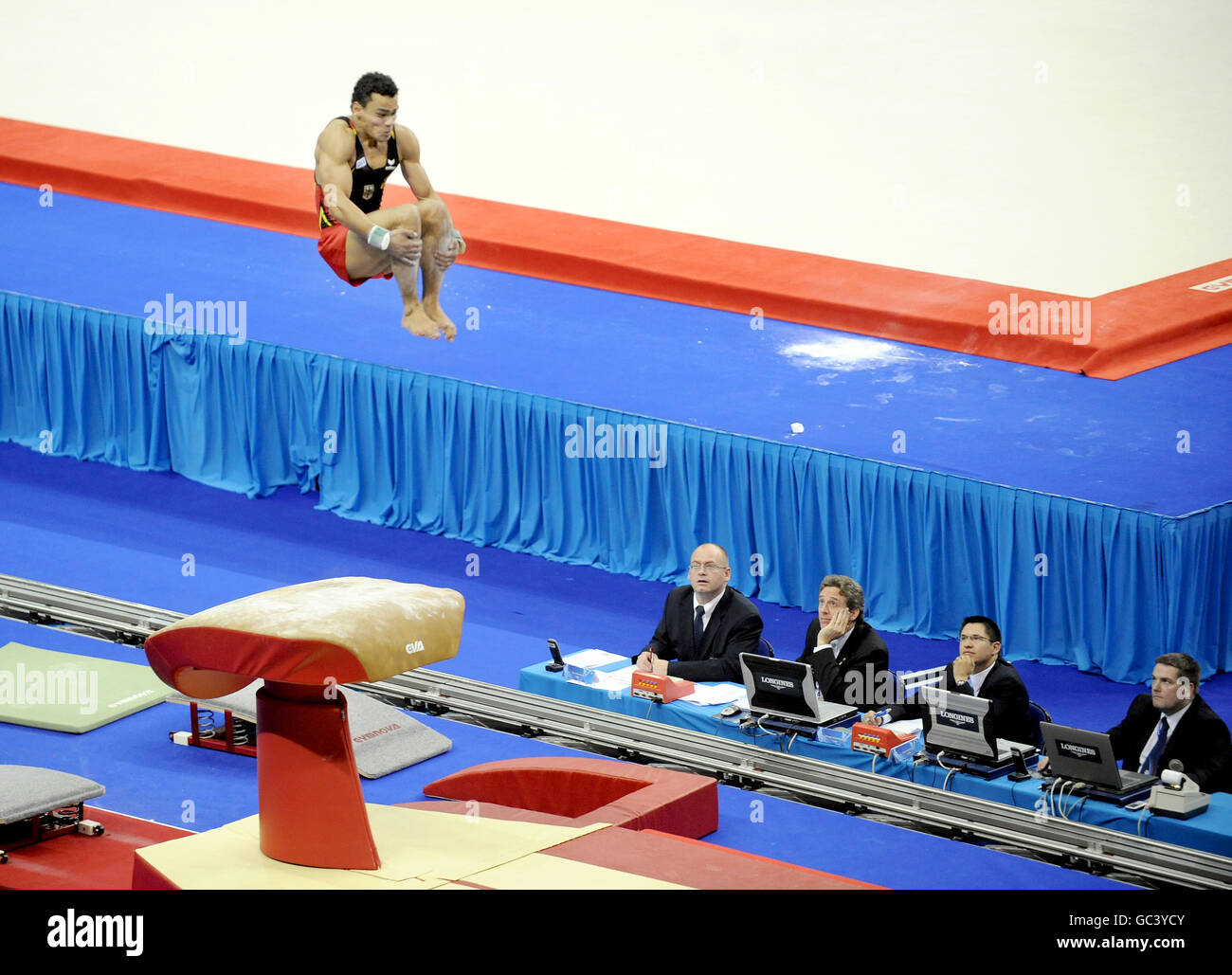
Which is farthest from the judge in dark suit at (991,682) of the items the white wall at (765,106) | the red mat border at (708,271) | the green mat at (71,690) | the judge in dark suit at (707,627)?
the white wall at (765,106)

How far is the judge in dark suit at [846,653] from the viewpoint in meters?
7.06

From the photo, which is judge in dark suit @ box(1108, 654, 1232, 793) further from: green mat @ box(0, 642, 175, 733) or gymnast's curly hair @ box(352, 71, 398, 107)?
green mat @ box(0, 642, 175, 733)

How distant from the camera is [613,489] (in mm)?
9781

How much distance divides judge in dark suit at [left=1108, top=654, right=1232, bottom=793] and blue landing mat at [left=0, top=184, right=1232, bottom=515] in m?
1.95

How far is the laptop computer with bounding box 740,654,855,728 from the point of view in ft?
21.1

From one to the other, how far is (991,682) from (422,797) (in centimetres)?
250

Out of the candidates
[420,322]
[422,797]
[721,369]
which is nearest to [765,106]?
[721,369]

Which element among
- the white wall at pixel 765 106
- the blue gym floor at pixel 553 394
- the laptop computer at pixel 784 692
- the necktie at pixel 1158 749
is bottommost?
the necktie at pixel 1158 749

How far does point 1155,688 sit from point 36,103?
13466 mm

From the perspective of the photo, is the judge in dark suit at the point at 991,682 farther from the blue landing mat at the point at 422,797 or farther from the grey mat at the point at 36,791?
the grey mat at the point at 36,791

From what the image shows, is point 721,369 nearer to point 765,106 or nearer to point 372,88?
point 372,88

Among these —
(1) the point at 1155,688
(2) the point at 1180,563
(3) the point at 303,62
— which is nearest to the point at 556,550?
(2) the point at 1180,563

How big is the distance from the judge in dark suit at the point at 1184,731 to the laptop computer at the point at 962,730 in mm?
546

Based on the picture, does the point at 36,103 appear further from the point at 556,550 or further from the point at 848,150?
the point at 556,550
